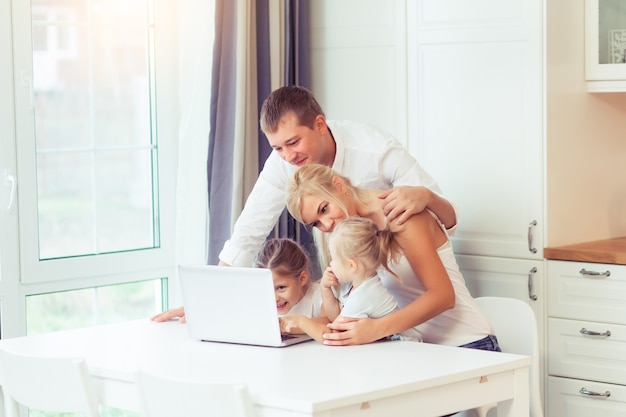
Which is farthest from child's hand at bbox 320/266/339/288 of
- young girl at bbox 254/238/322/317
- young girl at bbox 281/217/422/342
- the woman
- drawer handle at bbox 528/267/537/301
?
drawer handle at bbox 528/267/537/301

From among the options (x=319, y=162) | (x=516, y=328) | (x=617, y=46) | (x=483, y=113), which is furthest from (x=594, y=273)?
(x=319, y=162)

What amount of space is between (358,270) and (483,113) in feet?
3.65

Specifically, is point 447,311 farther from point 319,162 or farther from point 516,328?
point 319,162

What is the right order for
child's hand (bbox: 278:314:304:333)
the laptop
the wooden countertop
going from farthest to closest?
the wooden countertop, child's hand (bbox: 278:314:304:333), the laptop

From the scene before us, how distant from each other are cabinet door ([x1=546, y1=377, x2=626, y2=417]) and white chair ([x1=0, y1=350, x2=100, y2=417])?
5.17 ft

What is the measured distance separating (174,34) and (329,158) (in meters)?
1.04

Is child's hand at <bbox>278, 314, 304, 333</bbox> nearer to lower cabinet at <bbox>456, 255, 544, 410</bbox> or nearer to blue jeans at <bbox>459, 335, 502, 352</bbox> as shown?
blue jeans at <bbox>459, 335, 502, 352</bbox>

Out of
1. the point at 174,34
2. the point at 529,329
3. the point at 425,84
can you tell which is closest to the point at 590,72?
the point at 425,84

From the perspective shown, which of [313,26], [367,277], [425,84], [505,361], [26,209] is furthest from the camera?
[313,26]

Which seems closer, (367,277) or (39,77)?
(367,277)

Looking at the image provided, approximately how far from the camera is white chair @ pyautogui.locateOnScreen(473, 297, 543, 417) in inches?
111

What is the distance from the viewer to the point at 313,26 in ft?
12.5

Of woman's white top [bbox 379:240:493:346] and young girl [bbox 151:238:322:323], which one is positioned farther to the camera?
young girl [bbox 151:238:322:323]

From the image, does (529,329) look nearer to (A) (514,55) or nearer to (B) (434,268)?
(B) (434,268)
